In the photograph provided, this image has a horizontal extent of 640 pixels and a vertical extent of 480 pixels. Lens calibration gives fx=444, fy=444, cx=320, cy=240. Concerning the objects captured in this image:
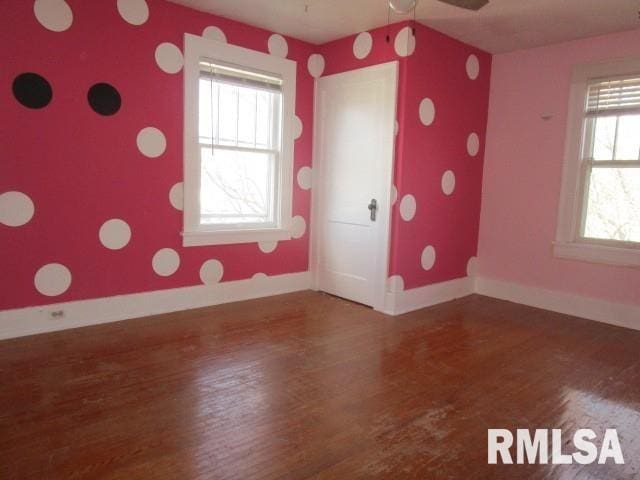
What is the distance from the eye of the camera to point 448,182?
4492 mm

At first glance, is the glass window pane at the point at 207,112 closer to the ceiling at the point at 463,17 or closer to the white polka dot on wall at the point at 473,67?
the ceiling at the point at 463,17

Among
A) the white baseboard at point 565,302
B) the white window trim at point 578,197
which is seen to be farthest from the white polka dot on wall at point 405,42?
the white baseboard at point 565,302

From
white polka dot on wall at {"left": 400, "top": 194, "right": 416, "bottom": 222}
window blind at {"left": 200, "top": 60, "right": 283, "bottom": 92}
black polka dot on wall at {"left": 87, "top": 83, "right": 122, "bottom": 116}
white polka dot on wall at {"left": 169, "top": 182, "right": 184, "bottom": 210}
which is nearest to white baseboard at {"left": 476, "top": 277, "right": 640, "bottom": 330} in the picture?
white polka dot on wall at {"left": 400, "top": 194, "right": 416, "bottom": 222}

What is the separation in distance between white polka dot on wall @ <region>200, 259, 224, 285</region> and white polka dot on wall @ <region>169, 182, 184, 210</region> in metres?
0.58

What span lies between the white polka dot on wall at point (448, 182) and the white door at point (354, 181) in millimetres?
744

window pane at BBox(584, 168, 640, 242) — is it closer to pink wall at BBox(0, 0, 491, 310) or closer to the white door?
pink wall at BBox(0, 0, 491, 310)

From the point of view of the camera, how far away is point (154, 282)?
3.80m

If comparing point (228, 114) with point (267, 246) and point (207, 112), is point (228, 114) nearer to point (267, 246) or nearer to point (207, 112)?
point (207, 112)

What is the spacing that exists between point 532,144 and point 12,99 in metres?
4.52

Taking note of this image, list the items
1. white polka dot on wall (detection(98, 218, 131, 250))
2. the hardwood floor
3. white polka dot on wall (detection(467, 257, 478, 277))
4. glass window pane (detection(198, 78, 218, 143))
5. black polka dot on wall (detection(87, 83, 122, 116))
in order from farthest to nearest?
white polka dot on wall (detection(467, 257, 478, 277)) < glass window pane (detection(198, 78, 218, 143)) < white polka dot on wall (detection(98, 218, 131, 250)) < black polka dot on wall (detection(87, 83, 122, 116)) < the hardwood floor

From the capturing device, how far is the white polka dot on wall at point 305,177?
4676 mm

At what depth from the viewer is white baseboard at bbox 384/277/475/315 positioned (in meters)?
4.11

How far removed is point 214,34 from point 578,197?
145 inches

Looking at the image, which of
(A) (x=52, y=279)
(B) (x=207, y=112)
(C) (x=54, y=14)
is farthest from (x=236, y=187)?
(C) (x=54, y=14)
